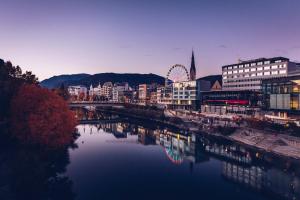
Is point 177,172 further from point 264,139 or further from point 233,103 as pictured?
point 233,103

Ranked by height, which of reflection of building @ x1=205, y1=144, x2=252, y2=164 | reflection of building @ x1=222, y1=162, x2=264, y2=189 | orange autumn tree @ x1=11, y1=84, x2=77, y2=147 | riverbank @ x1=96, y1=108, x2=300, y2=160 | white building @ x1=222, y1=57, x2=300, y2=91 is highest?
white building @ x1=222, y1=57, x2=300, y2=91

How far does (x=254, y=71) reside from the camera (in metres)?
139

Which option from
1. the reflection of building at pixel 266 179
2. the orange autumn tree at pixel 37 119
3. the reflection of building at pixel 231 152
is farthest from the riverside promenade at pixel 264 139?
the orange autumn tree at pixel 37 119

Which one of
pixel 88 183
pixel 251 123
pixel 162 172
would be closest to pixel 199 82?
pixel 251 123

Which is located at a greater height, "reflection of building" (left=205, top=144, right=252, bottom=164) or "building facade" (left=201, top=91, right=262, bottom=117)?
"building facade" (left=201, top=91, right=262, bottom=117)

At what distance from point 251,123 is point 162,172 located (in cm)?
4112

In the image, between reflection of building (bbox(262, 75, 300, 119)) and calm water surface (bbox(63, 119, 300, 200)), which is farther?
reflection of building (bbox(262, 75, 300, 119))

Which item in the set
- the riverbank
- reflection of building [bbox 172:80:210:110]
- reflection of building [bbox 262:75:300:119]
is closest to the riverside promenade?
the riverbank

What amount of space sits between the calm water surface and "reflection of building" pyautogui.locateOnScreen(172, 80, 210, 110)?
3129 inches

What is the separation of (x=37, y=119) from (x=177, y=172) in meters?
31.5

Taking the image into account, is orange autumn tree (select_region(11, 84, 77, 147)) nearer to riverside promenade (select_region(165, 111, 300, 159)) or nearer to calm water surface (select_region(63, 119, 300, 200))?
calm water surface (select_region(63, 119, 300, 200))

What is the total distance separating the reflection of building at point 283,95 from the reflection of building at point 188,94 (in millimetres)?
57917

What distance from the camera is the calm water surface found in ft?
139

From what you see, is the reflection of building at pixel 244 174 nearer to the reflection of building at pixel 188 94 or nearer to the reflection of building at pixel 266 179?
the reflection of building at pixel 266 179
